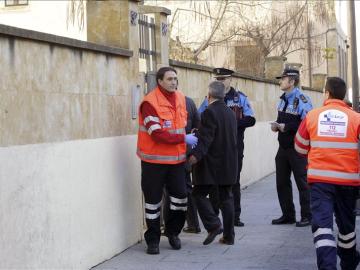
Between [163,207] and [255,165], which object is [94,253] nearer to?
[163,207]

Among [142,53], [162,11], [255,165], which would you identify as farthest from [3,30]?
[255,165]

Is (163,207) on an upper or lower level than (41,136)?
lower

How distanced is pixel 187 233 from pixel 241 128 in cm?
151

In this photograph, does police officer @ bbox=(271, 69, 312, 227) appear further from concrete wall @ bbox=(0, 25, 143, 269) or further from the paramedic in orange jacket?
concrete wall @ bbox=(0, 25, 143, 269)

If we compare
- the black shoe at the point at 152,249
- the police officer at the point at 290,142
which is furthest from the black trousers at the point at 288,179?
the black shoe at the point at 152,249

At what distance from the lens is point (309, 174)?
6.90 m

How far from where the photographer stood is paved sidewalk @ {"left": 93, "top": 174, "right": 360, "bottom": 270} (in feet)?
24.9

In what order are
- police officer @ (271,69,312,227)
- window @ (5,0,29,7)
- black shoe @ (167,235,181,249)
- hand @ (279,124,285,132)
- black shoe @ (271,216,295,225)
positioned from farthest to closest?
1. window @ (5,0,29,7)
2. black shoe @ (271,216,295,225)
3. police officer @ (271,69,312,227)
4. hand @ (279,124,285,132)
5. black shoe @ (167,235,181,249)

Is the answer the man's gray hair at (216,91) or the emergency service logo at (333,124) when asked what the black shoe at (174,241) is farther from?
the emergency service logo at (333,124)

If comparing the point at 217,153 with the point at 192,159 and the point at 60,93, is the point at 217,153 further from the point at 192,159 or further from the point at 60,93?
the point at 60,93

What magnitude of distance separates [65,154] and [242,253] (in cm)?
239

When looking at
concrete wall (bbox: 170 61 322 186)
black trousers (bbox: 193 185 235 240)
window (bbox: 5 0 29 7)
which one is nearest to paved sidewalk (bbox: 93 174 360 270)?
black trousers (bbox: 193 185 235 240)

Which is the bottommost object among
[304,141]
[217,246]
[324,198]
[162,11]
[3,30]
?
[217,246]

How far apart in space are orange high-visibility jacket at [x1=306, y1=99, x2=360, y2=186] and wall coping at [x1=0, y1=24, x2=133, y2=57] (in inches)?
89.4
